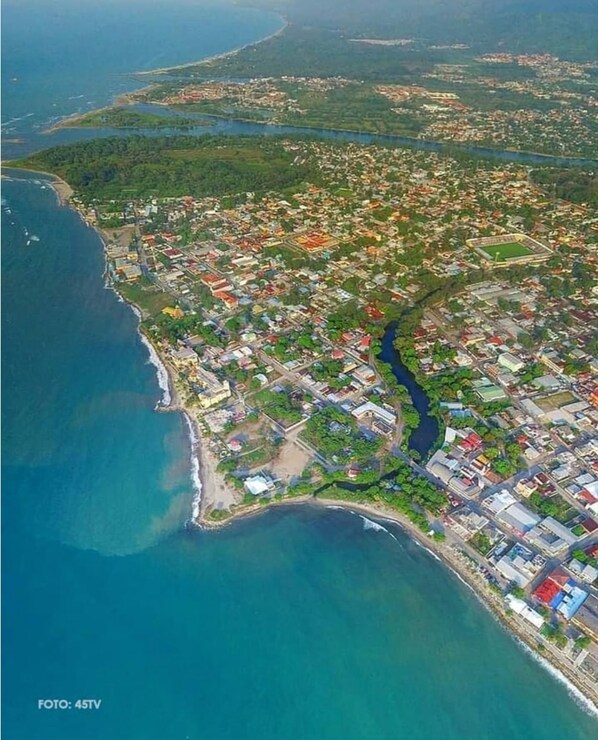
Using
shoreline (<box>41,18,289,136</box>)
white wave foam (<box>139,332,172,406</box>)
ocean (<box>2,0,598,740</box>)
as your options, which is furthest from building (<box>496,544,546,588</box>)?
shoreline (<box>41,18,289,136</box>)

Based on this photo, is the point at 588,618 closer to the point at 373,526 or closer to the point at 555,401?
the point at 373,526

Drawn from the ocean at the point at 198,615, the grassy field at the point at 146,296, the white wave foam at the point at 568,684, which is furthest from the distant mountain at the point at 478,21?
the white wave foam at the point at 568,684

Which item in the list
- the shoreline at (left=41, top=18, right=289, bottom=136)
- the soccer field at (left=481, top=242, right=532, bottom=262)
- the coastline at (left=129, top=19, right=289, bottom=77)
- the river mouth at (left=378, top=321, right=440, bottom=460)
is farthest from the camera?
the coastline at (left=129, top=19, right=289, bottom=77)

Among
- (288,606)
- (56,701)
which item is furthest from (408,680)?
(56,701)

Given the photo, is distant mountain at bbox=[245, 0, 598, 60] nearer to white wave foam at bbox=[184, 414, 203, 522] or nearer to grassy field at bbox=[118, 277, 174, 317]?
grassy field at bbox=[118, 277, 174, 317]

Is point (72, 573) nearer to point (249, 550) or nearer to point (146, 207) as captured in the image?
point (249, 550)


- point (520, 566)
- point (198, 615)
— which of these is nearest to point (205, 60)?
point (198, 615)
